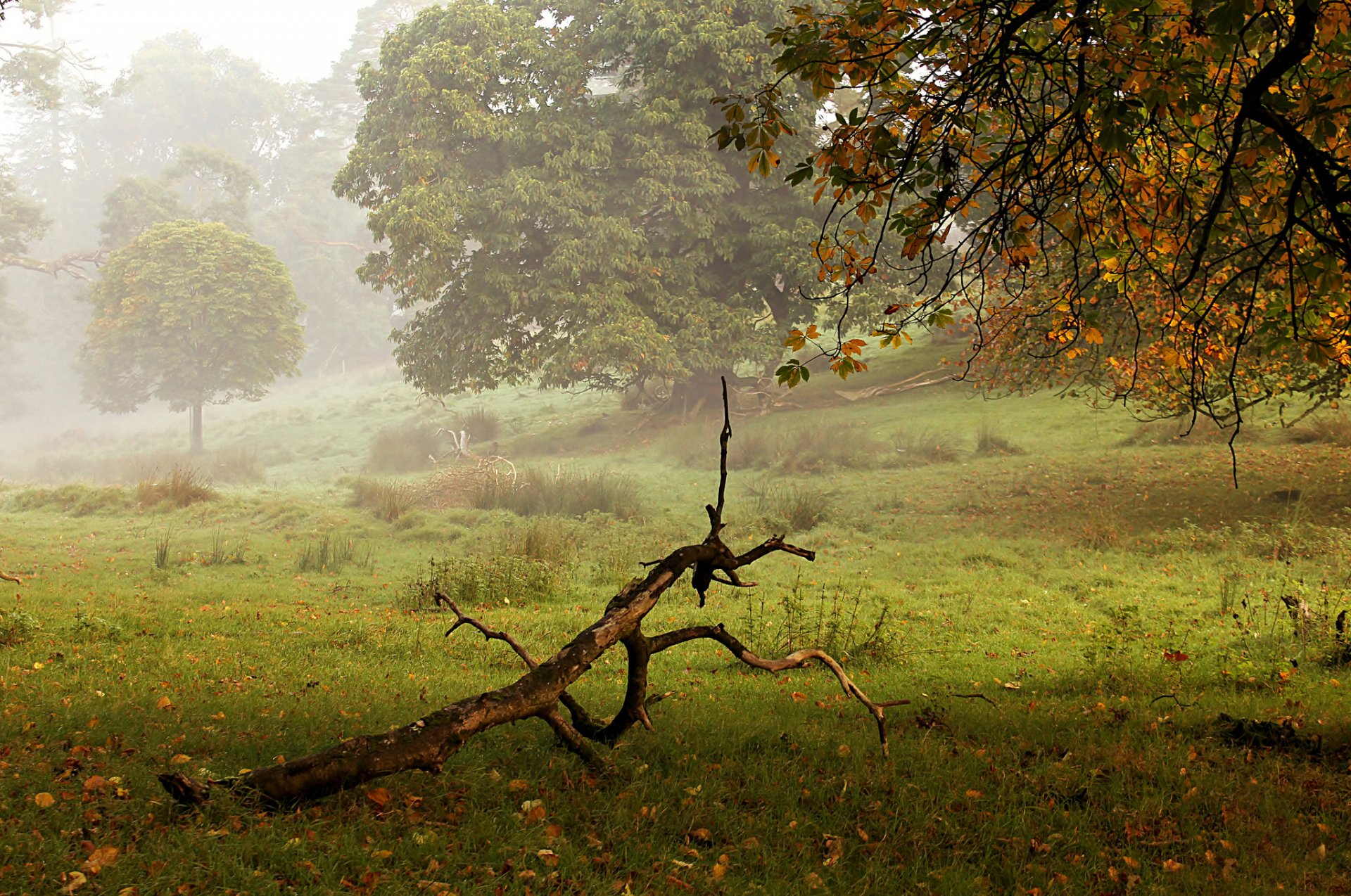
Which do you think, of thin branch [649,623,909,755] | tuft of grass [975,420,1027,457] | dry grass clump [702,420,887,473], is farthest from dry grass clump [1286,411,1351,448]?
thin branch [649,623,909,755]

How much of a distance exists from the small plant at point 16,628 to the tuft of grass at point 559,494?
1139 cm

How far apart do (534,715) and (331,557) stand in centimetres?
1135

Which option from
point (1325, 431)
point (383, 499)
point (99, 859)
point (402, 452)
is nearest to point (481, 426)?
point (402, 452)

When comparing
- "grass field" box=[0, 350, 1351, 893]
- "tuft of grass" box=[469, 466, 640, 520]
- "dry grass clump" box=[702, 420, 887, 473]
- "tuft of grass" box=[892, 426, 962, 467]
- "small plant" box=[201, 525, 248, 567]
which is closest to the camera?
"grass field" box=[0, 350, 1351, 893]

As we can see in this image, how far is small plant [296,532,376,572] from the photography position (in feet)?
45.6

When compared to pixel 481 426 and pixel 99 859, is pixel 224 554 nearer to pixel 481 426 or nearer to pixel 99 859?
pixel 99 859

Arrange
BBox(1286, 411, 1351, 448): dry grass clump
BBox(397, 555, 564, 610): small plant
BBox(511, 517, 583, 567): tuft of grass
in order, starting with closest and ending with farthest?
BBox(397, 555, 564, 610): small plant → BBox(511, 517, 583, 567): tuft of grass → BBox(1286, 411, 1351, 448): dry grass clump

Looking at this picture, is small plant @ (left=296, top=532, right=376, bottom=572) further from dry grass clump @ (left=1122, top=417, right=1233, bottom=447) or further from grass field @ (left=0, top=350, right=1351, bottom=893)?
dry grass clump @ (left=1122, top=417, right=1233, bottom=447)

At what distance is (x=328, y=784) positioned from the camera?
12.4 feet

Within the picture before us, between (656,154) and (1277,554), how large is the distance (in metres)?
18.7

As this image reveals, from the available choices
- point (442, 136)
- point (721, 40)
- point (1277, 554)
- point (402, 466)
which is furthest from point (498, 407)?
point (1277, 554)

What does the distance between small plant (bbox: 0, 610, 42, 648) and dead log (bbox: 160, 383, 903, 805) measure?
467cm

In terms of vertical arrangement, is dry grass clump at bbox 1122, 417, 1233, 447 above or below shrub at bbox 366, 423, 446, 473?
above

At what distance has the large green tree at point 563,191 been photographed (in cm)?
2439
